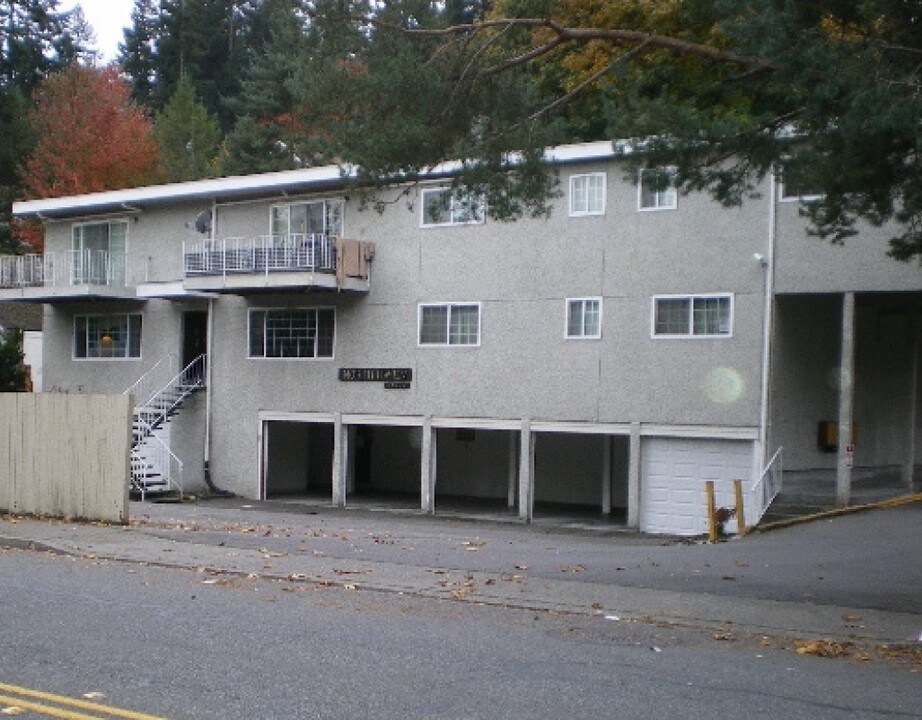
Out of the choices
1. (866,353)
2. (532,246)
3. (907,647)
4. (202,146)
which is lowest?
(907,647)

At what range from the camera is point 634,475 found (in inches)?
1013

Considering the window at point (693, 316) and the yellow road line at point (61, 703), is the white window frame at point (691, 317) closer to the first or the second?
the window at point (693, 316)

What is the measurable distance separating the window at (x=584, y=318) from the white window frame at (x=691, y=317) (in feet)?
4.18

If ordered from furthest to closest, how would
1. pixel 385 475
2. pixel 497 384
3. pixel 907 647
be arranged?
pixel 385 475 → pixel 497 384 → pixel 907 647

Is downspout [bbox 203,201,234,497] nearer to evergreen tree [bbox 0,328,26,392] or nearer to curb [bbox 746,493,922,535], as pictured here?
evergreen tree [bbox 0,328,26,392]

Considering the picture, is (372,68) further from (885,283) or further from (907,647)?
(885,283)

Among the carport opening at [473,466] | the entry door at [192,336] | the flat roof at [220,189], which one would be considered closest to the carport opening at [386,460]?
the carport opening at [473,466]

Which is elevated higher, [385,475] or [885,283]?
[885,283]

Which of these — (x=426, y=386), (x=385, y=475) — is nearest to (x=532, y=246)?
(x=426, y=386)

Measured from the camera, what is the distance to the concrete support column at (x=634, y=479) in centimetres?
2575

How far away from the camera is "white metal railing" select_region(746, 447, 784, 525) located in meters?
22.3

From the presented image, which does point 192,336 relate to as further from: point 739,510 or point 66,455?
point 739,510

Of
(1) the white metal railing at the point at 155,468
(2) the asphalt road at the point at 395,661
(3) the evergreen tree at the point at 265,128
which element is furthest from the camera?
(3) the evergreen tree at the point at 265,128

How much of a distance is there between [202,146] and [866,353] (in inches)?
1654
